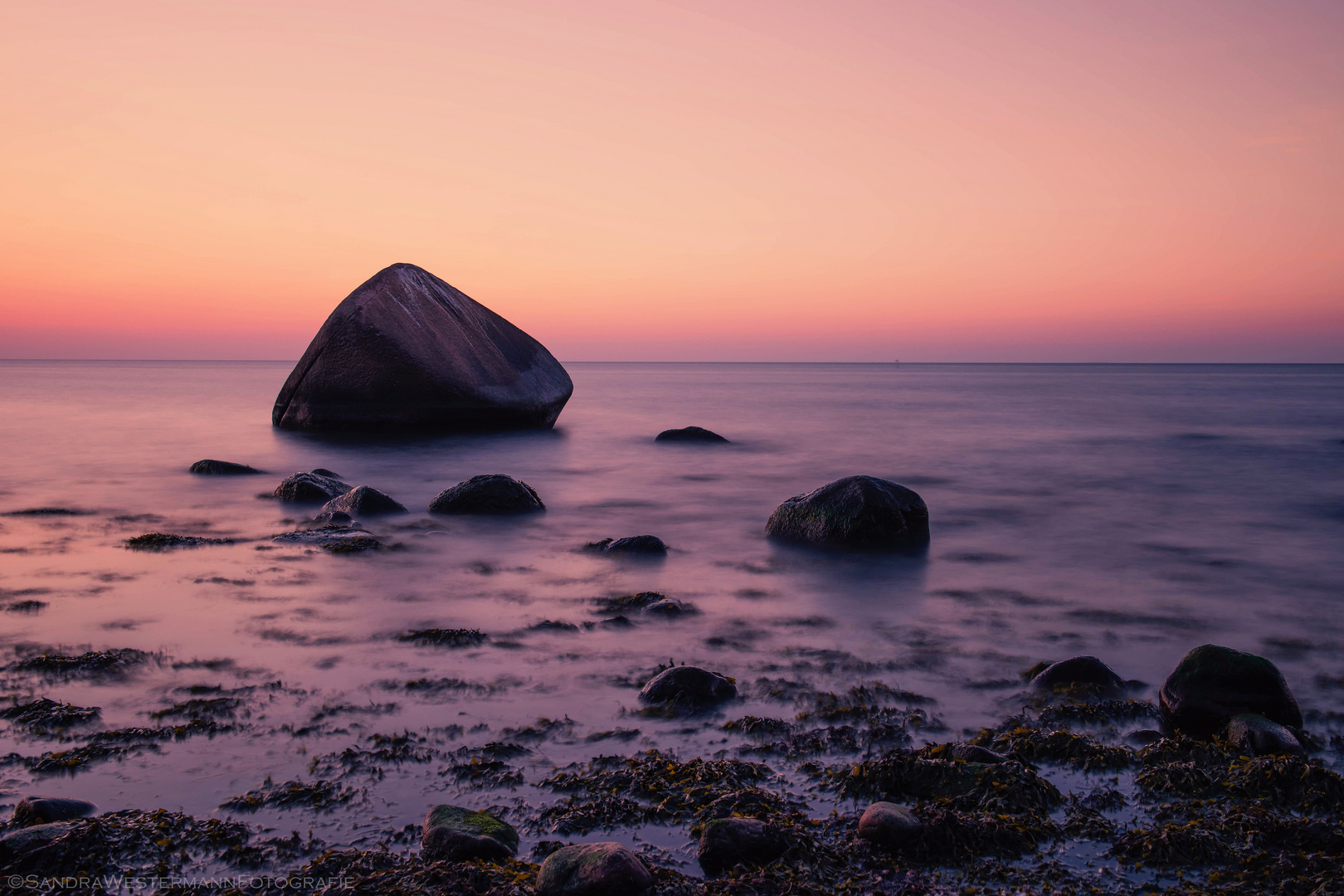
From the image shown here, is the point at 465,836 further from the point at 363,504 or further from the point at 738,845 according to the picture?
the point at 363,504

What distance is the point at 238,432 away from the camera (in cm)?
1652

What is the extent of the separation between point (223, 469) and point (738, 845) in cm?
1013

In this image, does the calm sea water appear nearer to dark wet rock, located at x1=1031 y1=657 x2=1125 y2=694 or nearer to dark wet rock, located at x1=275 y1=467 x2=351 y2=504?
dark wet rock, located at x1=1031 y1=657 x2=1125 y2=694

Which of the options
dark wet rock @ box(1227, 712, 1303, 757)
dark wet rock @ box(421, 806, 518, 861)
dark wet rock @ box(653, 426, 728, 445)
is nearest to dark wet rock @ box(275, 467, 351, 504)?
dark wet rock @ box(421, 806, 518, 861)

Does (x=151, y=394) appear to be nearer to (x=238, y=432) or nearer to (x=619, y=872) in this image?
(x=238, y=432)

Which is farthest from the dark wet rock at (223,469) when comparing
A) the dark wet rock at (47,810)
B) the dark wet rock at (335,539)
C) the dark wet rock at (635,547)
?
the dark wet rock at (47,810)

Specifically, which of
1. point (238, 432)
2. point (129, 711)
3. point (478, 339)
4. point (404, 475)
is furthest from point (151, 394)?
point (129, 711)

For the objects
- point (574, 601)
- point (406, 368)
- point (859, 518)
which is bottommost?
point (574, 601)

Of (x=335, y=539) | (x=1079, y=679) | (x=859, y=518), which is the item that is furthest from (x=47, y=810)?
(x=859, y=518)

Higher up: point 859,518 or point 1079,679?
point 859,518

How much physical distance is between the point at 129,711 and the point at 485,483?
476cm

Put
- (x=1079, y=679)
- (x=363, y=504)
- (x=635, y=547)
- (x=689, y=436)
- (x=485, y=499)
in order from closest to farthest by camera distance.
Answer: (x=1079, y=679)
(x=635, y=547)
(x=363, y=504)
(x=485, y=499)
(x=689, y=436)

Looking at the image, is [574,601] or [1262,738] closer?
[1262,738]

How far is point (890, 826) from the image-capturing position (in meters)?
2.37
